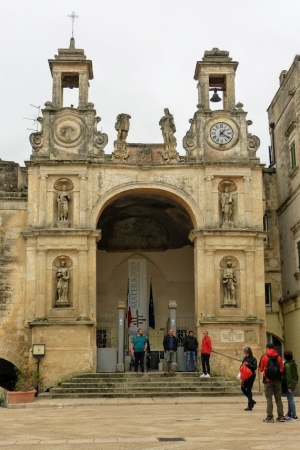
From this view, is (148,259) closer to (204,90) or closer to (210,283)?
(210,283)

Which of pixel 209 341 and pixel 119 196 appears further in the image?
pixel 119 196

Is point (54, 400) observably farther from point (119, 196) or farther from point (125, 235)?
point (125, 235)

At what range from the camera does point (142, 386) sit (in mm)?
22641

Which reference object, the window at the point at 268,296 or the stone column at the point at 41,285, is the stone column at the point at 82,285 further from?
the window at the point at 268,296

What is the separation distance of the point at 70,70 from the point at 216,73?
6.27m

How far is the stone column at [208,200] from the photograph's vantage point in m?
26.3

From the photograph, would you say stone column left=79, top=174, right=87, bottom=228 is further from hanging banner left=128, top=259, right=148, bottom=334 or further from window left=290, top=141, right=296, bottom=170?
window left=290, top=141, right=296, bottom=170

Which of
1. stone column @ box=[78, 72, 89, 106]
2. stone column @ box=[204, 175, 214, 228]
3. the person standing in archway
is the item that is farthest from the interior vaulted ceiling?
the person standing in archway

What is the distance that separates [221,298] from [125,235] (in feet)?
24.9

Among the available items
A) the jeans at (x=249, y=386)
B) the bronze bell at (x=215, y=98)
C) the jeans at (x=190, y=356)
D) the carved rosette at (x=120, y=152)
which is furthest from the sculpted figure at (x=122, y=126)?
the jeans at (x=249, y=386)

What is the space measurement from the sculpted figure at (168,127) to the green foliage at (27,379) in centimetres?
1066

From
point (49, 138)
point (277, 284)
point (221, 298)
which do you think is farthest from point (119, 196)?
point (277, 284)

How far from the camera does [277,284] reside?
30531mm

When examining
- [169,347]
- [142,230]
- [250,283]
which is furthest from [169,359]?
[142,230]
